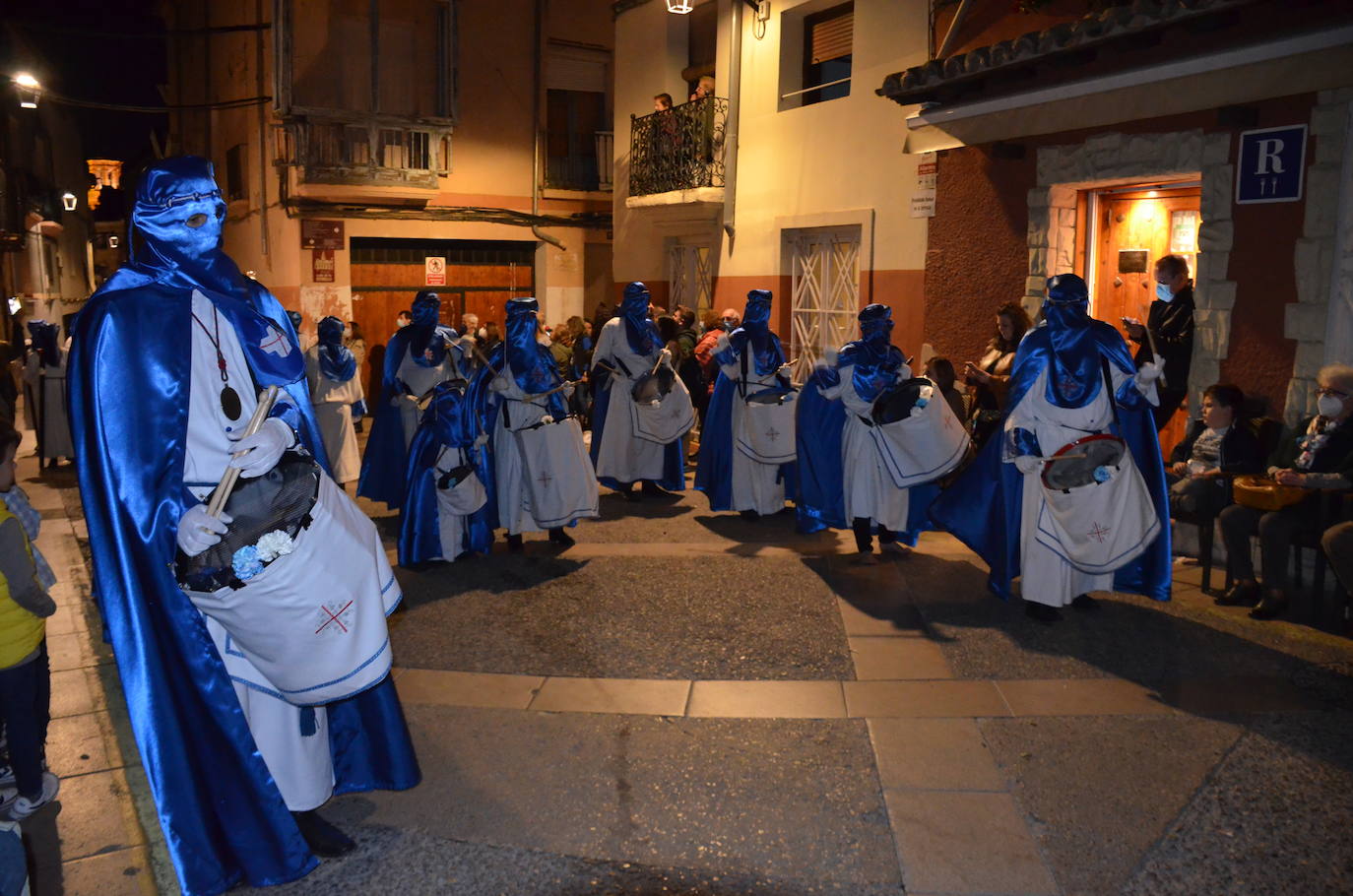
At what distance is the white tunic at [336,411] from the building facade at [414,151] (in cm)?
832

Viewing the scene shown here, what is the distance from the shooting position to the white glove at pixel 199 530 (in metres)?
2.89

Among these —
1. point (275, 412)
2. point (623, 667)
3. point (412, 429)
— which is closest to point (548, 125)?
point (412, 429)

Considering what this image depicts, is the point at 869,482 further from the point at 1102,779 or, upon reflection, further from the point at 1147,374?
the point at 1102,779

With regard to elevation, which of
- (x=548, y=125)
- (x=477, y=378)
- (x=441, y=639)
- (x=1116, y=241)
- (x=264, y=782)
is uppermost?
(x=548, y=125)

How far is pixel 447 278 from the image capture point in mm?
19844

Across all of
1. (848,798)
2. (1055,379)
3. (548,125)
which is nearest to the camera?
(848,798)

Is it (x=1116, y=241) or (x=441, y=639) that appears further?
(x=1116, y=241)

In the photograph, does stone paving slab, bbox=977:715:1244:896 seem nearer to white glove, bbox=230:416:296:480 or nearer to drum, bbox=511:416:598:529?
white glove, bbox=230:416:296:480

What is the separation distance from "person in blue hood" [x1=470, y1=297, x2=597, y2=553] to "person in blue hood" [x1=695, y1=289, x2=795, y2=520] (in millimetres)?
1515

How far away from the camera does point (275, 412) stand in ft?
11.3

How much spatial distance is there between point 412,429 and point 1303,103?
693 cm

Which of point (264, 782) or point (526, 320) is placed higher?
point (526, 320)

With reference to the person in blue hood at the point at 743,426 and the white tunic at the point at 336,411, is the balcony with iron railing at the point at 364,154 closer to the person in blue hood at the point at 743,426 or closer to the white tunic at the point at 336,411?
the white tunic at the point at 336,411

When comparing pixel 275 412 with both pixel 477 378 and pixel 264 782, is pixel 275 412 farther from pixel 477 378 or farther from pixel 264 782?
pixel 477 378
